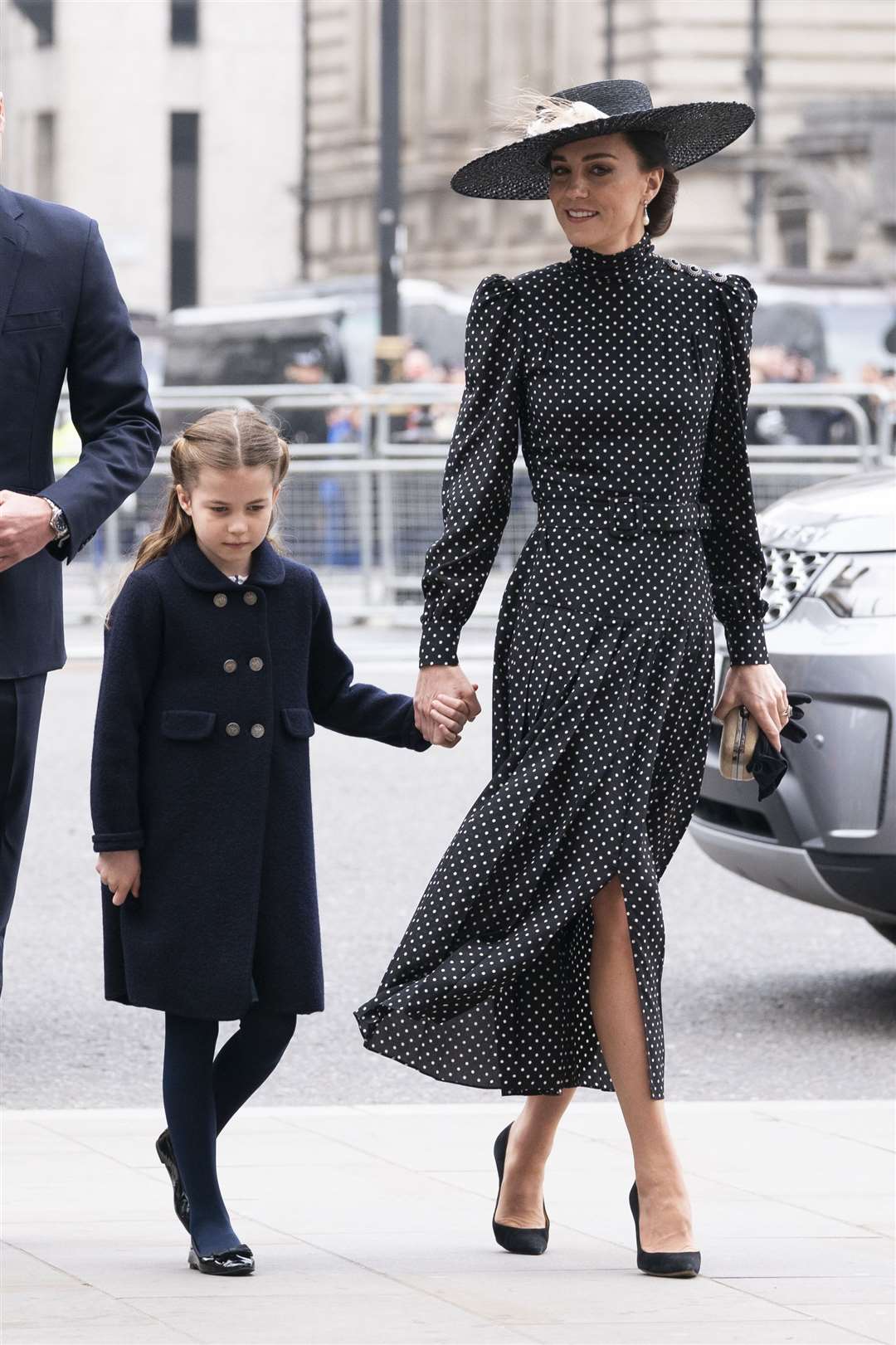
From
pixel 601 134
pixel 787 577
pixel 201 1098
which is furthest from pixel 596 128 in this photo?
pixel 787 577

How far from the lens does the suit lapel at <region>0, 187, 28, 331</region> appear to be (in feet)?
13.2

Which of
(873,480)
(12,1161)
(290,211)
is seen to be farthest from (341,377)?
(290,211)

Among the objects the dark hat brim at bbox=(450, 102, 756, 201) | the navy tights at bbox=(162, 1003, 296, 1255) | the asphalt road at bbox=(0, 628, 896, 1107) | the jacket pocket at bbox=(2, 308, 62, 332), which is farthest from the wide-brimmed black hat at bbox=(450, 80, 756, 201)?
the asphalt road at bbox=(0, 628, 896, 1107)

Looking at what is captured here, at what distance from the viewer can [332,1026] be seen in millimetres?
6422

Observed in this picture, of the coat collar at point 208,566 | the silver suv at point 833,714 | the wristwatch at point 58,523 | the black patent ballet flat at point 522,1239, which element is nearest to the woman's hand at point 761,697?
the coat collar at point 208,566

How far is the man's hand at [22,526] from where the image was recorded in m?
3.86

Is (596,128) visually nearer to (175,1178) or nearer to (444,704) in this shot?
(444,704)

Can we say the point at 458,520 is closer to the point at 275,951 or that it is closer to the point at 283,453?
the point at 283,453

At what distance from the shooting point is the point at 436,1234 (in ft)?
14.2

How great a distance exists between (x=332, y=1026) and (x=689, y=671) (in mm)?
2554

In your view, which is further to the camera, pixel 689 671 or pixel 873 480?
pixel 873 480

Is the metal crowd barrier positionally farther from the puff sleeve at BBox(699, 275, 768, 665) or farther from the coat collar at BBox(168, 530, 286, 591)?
the coat collar at BBox(168, 530, 286, 591)

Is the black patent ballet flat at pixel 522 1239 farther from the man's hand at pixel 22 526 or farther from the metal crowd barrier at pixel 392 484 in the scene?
the metal crowd barrier at pixel 392 484

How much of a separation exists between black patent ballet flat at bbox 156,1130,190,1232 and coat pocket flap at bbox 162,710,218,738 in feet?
2.13
